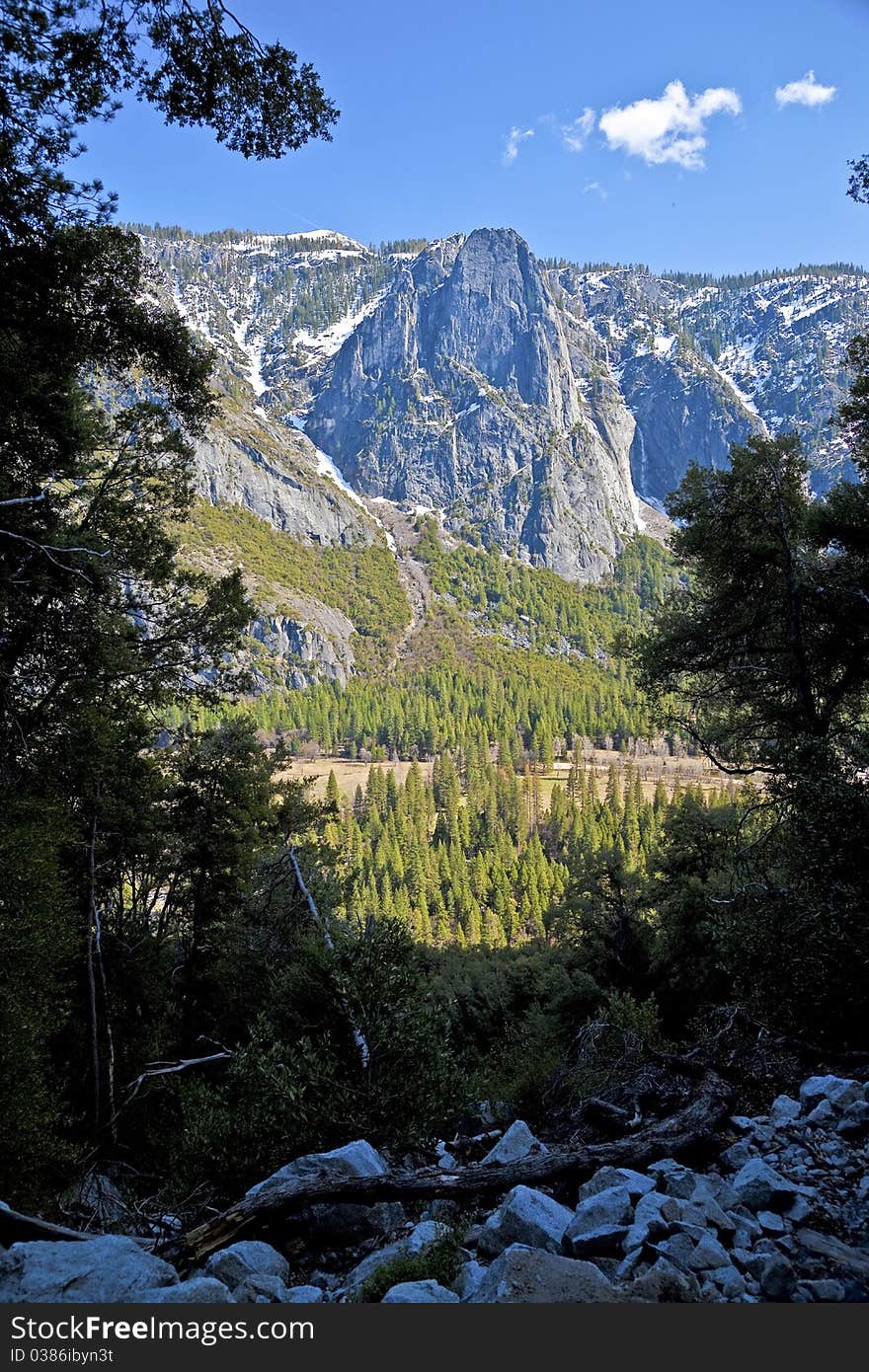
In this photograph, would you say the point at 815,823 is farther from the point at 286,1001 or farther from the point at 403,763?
the point at 403,763

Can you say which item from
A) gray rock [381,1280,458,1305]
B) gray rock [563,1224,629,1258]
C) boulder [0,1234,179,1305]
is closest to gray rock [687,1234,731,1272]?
gray rock [563,1224,629,1258]

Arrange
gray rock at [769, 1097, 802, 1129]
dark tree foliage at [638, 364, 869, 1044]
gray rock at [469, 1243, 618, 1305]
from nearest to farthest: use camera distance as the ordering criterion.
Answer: gray rock at [469, 1243, 618, 1305]
gray rock at [769, 1097, 802, 1129]
dark tree foliage at [638, 364, 869, 1044]

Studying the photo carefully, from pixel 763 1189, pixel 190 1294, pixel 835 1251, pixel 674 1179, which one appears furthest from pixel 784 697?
pixel 190 1294

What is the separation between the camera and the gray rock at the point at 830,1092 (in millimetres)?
5379

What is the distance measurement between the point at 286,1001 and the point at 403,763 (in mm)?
146195

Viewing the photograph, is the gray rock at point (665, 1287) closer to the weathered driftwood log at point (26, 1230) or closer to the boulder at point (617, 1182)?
the boulder at point (617, 1182)

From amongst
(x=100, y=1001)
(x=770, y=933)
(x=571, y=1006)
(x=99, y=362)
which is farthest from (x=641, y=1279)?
(x=571, y=1006)

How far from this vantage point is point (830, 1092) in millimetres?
5543

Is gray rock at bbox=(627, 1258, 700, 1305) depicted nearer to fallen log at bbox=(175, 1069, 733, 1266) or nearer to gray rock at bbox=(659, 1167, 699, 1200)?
gray rock at bbox=(659, 1167, 699, 1200)

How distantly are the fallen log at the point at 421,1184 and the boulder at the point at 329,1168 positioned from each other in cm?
8

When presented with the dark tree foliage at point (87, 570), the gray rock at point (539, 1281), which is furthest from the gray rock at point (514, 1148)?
the dark tree foliage at point (87, 570)

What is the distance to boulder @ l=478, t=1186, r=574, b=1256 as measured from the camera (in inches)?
144

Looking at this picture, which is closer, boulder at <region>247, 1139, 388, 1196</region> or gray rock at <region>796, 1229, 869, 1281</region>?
gray rock at <region>796, 1229, 869, 1281</region>

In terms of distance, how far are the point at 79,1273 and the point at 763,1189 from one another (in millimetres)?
3807
